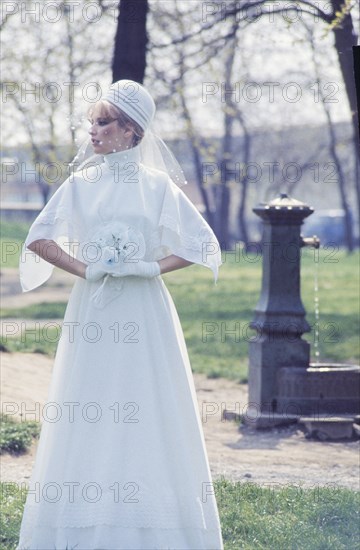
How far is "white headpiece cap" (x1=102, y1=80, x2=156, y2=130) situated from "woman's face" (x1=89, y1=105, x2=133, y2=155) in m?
0.06

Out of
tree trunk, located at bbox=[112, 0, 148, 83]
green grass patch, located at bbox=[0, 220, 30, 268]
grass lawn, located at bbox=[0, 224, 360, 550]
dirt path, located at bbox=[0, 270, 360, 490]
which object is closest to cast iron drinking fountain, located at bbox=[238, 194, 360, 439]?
dirt path, located at bbox=[0, 270, 360, 490]

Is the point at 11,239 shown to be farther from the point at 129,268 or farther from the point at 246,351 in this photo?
the point at 129,268

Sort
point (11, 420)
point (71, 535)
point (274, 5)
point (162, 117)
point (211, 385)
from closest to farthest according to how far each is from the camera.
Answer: point (71, 535) < point (11, 420) < point (211, 385) < point (274, 5) < point (162, 117)

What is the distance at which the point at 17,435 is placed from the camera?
27.3 feet

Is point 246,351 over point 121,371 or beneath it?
over

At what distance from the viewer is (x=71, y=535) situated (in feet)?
15.8

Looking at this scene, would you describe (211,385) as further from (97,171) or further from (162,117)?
(162,117)

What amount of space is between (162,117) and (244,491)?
20717 millimetres

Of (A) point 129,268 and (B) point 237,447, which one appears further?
(B) point 237,447

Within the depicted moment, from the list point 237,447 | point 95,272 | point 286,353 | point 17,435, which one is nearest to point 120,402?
point 95,272

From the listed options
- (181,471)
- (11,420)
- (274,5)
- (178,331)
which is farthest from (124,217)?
(274,5)

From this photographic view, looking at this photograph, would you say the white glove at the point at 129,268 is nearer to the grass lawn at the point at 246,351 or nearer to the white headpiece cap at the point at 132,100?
the white headpiece cap at the point at 132,100

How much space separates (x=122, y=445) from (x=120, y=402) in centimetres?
17

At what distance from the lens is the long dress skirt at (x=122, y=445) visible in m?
4.80
